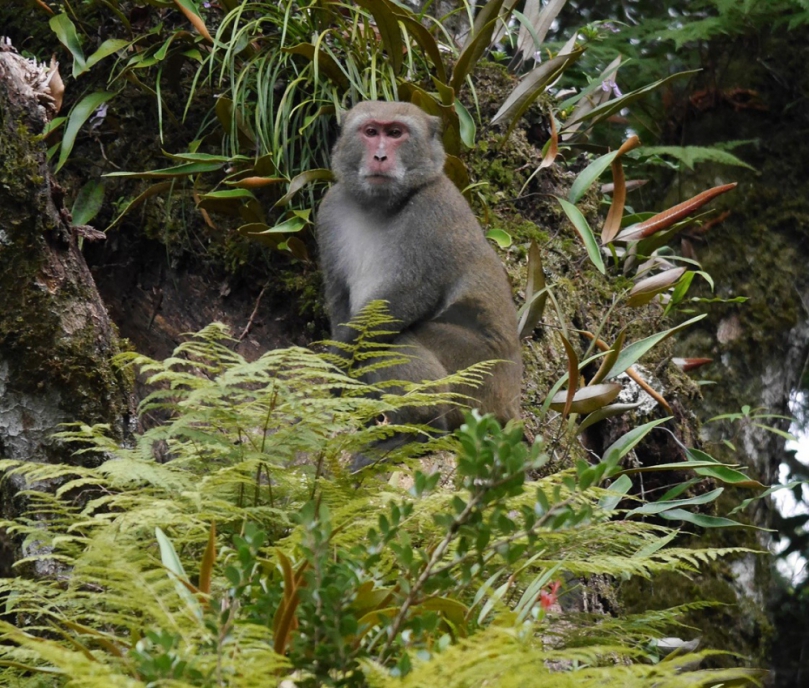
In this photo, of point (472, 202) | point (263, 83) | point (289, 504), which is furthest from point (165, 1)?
point (289, 504)

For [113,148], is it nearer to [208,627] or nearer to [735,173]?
[208,627]

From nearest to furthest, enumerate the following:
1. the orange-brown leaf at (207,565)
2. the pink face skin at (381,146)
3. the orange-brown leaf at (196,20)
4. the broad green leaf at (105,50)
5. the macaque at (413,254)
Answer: the orange-brown leaf at (207,565) < the macaque at (413,254) < the pink face skin at (381,146) < the broad green leaf at (105,50) < the orange-brown leaf at (196,20)

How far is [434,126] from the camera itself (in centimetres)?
562

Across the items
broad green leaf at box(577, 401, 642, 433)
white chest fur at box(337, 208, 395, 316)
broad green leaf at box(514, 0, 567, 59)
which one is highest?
broad green leaf at box(514, 0, 567, 59)

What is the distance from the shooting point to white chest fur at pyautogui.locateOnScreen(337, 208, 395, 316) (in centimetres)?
556

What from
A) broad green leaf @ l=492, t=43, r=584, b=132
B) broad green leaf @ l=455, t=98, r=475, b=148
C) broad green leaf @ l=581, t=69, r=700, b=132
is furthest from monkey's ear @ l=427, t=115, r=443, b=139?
broad green leaf @ l=581, t=69, r=700, b=132

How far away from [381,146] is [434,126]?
15.4 inches

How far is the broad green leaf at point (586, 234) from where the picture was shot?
18.0 feet

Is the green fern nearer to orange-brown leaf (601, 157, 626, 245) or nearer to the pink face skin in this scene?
the pink face skin

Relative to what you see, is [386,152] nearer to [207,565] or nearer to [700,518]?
[700,518]

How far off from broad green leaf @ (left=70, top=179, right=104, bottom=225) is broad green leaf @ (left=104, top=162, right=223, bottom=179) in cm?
14

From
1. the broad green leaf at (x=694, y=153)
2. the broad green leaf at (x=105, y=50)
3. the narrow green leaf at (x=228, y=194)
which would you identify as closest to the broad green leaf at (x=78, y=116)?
the broad green leaf at (x=105, y=50)

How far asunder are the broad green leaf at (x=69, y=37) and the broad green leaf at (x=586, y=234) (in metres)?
2.94

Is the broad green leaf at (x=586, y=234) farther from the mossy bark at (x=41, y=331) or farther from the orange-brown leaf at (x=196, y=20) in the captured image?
the mossy bark at (x=41, y=331)
